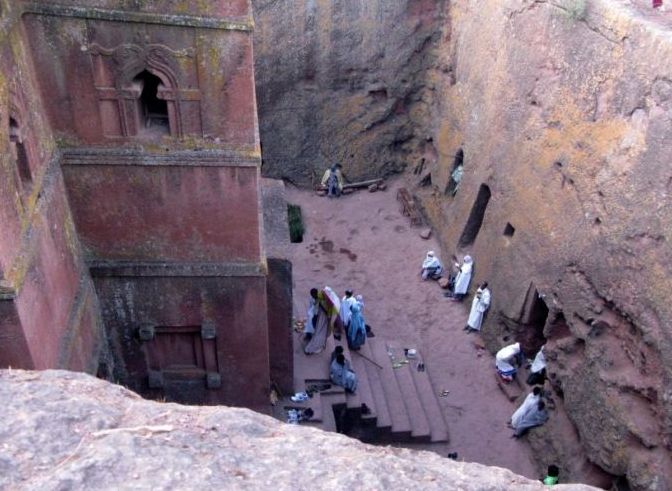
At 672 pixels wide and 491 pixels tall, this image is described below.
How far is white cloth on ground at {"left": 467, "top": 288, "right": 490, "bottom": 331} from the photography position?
40.0ft

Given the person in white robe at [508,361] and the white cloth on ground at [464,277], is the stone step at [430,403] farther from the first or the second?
the white cloth on ground at [464,277]

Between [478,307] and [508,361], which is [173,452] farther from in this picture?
[478,307]

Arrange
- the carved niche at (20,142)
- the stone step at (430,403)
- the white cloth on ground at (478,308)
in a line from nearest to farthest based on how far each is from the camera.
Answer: the carved niche at (20,142), the stone step at (430,403), the white cloth on ground at (478,308)

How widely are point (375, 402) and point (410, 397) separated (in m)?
0.69

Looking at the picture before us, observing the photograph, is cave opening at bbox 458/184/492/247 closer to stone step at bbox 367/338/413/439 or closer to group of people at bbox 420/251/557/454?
group of people at bbox 420/251/557/454

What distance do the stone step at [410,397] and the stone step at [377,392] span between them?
1.19 ft

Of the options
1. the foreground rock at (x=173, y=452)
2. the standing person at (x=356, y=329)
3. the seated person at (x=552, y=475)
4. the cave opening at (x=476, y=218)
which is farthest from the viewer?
the cave opening at (x=476, y=218)

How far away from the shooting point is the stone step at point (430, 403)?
10.5 m

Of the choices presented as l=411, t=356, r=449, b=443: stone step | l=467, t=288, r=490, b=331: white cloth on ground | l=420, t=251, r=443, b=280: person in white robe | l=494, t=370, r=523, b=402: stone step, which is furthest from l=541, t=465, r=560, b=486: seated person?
l=420, t=251, r=443, b=280: person in white robe

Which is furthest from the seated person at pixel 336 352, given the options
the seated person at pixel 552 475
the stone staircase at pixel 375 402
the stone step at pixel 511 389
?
the seated person at pixel 552 475

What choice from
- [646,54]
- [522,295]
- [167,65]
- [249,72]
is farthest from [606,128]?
[167,65]

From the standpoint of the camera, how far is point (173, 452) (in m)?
3.14

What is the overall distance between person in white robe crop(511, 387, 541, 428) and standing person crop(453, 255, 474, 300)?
304cm

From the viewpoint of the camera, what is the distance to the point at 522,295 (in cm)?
1120
